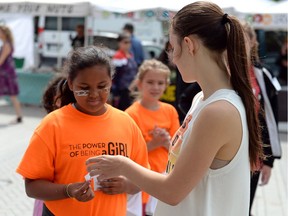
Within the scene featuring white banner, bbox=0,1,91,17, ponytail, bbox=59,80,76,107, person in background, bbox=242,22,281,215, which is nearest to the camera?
ponytail, bbox=59,80,76,107

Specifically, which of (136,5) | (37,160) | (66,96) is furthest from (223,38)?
(136,5)

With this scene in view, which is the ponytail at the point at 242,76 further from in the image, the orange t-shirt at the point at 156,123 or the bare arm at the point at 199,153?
the orange t-shirt at the point at 156,123

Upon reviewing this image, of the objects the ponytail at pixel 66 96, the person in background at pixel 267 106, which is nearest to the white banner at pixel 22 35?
the person in background at pixel 267 106

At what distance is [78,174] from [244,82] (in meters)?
0.82

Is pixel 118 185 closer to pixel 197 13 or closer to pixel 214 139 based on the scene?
pixel 214 139

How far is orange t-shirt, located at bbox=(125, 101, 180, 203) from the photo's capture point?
358 centimetres

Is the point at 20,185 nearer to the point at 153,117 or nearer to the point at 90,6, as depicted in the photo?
the point at 153,117

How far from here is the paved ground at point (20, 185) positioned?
16.7 feet

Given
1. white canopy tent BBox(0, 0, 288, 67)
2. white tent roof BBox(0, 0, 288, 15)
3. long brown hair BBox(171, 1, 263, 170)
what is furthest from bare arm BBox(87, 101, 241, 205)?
white canopy tent BBox(0, 0, 288, 67)

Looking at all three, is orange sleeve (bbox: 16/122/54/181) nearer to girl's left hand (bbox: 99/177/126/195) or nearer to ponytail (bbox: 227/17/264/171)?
girl's left hand (bbox: 99/177/126/195)

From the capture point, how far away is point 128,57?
9.26 metres

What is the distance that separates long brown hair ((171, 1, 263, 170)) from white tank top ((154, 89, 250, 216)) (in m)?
0.04

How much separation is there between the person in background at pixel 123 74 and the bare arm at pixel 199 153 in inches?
291

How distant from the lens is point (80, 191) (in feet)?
6.56
